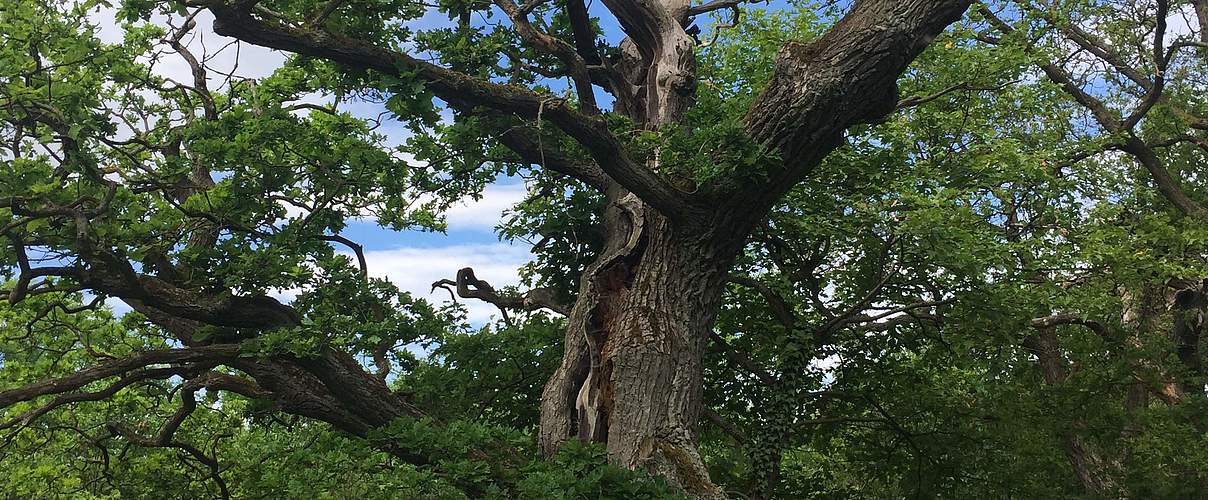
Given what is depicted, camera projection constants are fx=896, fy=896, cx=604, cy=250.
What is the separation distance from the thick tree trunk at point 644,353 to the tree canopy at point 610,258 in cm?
3

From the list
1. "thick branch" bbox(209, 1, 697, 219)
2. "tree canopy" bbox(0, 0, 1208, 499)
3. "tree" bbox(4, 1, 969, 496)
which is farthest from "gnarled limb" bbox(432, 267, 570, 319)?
"thick branch" bbox(209, 1, 697, 219)

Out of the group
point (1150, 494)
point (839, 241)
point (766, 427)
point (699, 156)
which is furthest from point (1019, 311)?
point (699, 156)

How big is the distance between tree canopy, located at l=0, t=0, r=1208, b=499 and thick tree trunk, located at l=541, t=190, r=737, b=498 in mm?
35

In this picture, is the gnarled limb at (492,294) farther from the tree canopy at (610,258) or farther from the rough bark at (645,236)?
the rough bark at (645,236)

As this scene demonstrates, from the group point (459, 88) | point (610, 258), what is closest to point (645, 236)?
point (610, 258)

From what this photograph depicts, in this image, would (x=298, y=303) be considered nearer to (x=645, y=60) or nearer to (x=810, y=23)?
(x=645, y=60)

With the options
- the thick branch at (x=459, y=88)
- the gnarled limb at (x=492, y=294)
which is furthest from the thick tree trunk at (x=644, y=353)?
the gnarled limb at (x=492, y=294)

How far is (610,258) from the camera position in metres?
9.28

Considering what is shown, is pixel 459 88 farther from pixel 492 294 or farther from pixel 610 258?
pixel 492 294

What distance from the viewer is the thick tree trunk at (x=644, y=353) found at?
8.25 meters

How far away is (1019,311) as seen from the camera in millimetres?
10648

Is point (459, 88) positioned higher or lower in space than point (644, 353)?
higher

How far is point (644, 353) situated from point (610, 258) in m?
1.23

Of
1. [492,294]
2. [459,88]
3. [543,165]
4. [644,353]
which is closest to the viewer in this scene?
[459,88]
